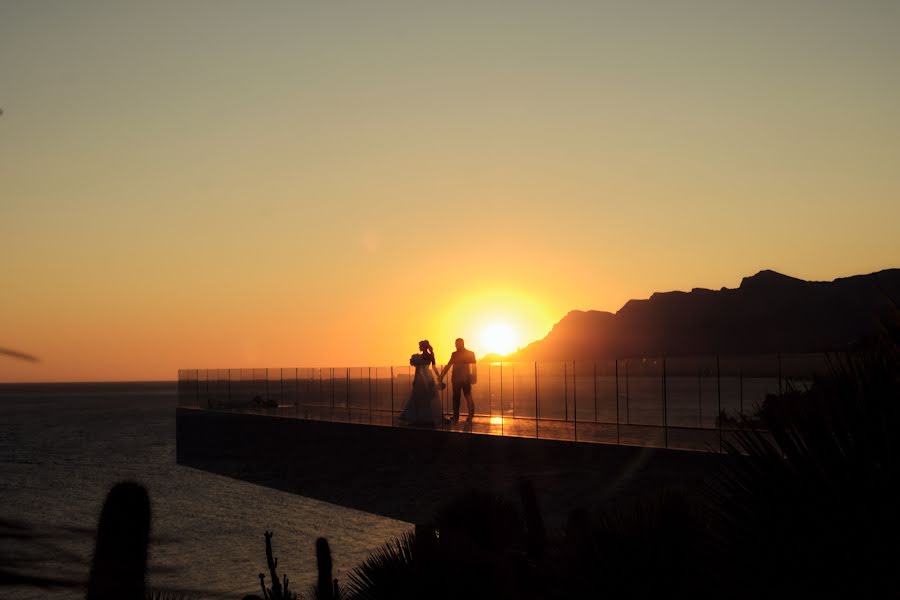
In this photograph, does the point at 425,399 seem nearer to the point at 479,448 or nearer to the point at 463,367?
the point at 463,367

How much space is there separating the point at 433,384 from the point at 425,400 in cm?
65

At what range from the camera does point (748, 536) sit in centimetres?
395

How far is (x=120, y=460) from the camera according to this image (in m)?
60.1

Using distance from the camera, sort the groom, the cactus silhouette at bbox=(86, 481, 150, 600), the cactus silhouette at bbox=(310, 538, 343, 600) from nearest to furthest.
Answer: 1. the cactus silhouette at bbox=(86, 481, 150, 600)
2. the cactus silhouette at bbox=(310, 538, 343, 600)
3. the groom

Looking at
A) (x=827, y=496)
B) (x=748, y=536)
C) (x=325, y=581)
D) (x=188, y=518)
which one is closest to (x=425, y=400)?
(x=188, y=518)

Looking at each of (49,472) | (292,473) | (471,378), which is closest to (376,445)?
(471,378)

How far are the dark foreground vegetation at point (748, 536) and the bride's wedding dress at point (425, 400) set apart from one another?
26371 millimetres

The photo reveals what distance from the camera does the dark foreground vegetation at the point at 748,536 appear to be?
3.64m

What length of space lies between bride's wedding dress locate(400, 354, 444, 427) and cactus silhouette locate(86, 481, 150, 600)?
2709cm

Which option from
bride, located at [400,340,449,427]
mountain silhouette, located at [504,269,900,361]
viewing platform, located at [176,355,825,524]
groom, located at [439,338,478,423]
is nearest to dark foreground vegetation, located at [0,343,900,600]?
viewing platform, located at [176,355,825,524]

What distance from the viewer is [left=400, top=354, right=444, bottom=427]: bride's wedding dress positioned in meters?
31.4

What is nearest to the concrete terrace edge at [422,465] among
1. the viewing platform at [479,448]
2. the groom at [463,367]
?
the viewing platform at [479,448]

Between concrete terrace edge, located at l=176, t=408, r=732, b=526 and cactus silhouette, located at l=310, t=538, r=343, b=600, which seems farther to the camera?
concrete terrace edge, located at l=176, t=408, r=732, b=526

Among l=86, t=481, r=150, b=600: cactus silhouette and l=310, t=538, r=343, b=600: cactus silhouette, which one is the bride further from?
l=86, t=481, r=150, b=600: cactus silhouette
